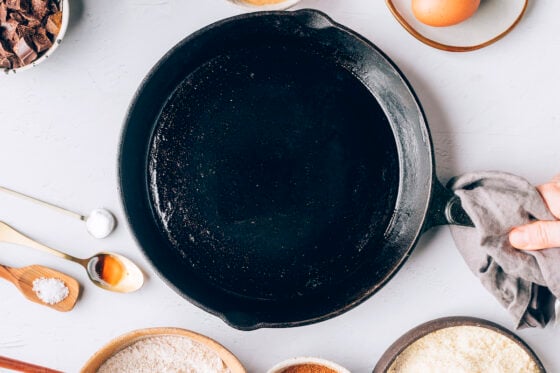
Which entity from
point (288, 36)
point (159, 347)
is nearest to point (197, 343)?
point (159, 347)

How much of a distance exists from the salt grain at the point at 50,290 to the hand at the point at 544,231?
0.70 m

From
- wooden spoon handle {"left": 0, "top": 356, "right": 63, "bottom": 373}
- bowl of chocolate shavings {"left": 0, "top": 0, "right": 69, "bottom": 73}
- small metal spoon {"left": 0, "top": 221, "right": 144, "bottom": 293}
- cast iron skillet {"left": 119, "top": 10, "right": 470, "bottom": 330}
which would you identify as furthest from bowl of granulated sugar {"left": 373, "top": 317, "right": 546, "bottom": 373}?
bowl of chocolate shavings {"left": 0, "top": 0, "right": 69, "bottom": 73}

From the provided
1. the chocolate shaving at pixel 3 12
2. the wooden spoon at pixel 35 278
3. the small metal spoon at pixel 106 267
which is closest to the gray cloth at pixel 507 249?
the small metal spoon at pixel 106 267

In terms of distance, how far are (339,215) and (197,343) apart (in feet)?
1.03

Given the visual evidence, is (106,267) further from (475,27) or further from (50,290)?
(475,27)

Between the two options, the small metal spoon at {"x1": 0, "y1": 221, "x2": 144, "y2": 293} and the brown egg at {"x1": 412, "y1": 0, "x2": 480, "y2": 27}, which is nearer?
the brown egg at {"x1": 412, "y1": 0, "x2": 480, "y2": 27}

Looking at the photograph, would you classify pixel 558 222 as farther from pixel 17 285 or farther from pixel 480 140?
pixel 17 285

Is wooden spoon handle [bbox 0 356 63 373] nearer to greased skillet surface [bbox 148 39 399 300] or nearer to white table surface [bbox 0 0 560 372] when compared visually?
white table surface [bbox 0 0 560 372]

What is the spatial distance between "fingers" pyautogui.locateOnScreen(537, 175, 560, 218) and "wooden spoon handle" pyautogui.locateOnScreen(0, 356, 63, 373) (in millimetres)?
797

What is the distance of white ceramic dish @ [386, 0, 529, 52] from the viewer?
0.81m

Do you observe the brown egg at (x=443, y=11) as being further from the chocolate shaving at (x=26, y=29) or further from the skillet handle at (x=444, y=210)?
the chocolate shaving at (x=26, y=29)

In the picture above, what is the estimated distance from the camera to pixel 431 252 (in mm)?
862

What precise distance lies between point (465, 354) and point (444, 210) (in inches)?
9.8

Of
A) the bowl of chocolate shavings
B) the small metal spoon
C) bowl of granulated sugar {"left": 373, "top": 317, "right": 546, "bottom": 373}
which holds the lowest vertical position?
bowl of granulated sugar {"left": 373, "top": 317, "right": 546, "bottom": 373}
